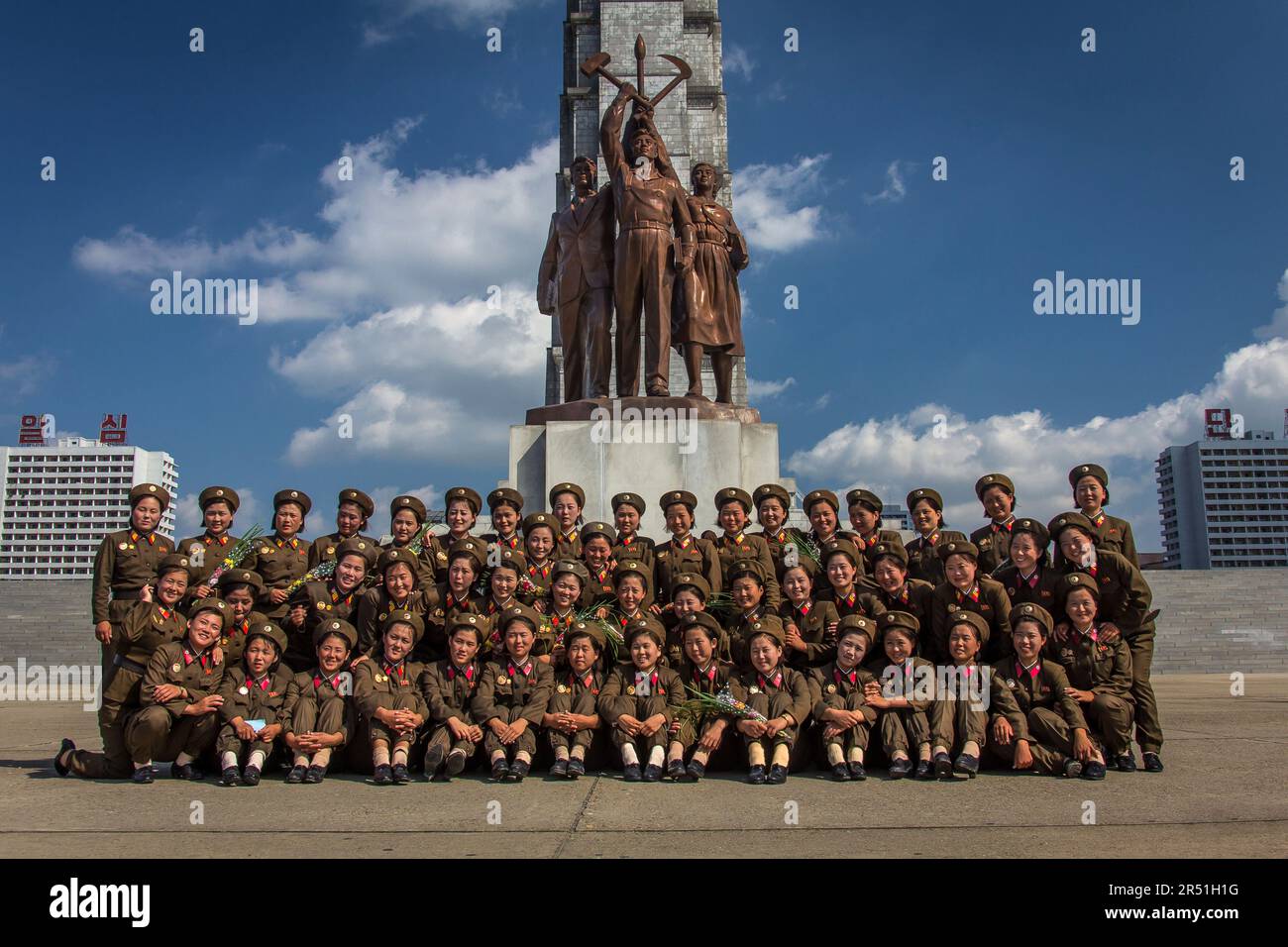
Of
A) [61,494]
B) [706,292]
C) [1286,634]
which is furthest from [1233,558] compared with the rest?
[61,494]

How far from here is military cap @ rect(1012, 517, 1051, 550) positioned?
6.82 meters

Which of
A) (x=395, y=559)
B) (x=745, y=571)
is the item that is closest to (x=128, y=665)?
(x=395, y=559)

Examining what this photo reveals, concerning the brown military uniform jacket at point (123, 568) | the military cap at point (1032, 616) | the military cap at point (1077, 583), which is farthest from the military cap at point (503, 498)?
the military cap at point (1077, 583)

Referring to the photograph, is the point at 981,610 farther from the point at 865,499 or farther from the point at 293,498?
the point at 293,498

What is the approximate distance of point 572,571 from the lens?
6.84 meters

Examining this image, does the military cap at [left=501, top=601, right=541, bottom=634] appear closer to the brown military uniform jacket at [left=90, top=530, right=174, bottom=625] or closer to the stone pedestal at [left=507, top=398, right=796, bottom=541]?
the brown military uniform jacket at [left=90, top=530, right=174, bottom=625]

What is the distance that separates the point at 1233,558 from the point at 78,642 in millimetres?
110380

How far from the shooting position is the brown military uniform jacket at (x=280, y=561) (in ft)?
24.9

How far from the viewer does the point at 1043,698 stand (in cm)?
610

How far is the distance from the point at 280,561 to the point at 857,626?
4.22 meters

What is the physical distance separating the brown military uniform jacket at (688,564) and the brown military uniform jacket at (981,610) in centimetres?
171

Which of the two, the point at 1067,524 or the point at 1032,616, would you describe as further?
the point at 1067,524

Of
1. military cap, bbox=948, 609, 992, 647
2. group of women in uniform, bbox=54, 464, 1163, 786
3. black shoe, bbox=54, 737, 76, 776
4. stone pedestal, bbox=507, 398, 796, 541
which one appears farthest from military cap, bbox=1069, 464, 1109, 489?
black shoe, bbox=54, 737, 76, 776
